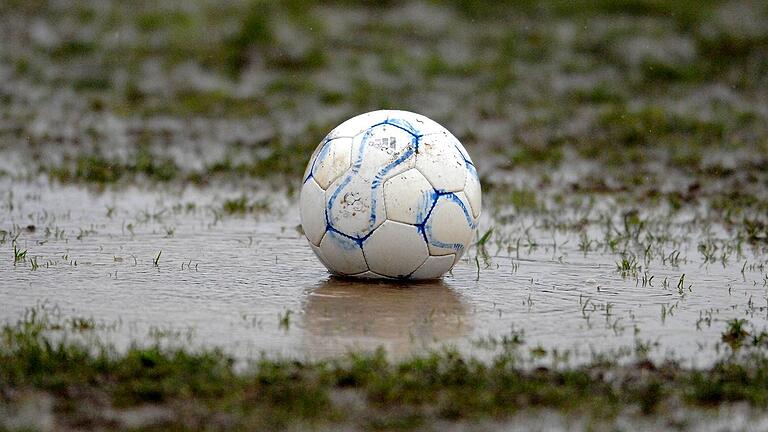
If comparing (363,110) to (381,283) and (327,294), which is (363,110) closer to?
(381,283)

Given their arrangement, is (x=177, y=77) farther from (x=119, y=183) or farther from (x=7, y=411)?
(x=7, y=411)

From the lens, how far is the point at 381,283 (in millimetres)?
7754

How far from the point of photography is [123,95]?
651 inches

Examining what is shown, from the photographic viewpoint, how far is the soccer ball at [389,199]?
7453 mm

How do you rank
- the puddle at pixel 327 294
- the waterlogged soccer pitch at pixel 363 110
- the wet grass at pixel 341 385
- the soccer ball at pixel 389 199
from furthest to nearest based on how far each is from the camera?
1. the soccer ball at pixel 389 199
2. the waterlogged soccer pitch at pixel 363 110
3. the puddle at pixel 327 294
4. the wet grass at pixel 341 385

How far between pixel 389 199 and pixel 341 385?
6.14 ft

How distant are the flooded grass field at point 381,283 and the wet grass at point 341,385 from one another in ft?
0.05

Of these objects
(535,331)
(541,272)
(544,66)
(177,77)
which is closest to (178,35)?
(177,77)

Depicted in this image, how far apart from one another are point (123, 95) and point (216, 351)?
10927 millimetres

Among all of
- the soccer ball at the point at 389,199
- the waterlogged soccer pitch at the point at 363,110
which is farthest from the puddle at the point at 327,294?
the soccer ball at the point at 389,199

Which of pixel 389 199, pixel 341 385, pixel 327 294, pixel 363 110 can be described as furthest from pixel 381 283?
pixel 363 110

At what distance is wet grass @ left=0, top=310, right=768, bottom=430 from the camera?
17.7ft

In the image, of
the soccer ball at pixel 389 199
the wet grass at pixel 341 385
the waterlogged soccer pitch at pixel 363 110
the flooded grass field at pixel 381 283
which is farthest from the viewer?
the soccer ball at pixel 389 199

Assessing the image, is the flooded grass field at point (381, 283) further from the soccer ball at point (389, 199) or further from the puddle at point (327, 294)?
the soccer ball at point (389, 199)
